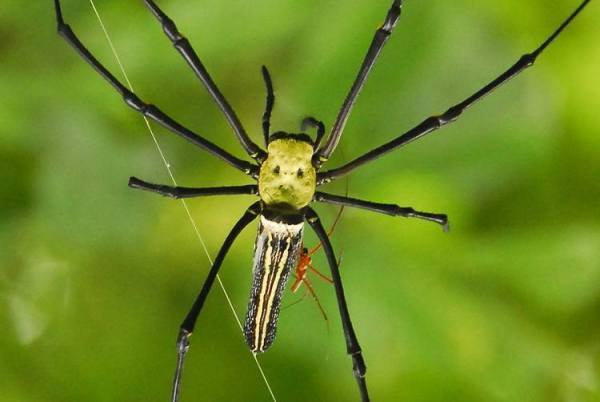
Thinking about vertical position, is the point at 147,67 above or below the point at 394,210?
above

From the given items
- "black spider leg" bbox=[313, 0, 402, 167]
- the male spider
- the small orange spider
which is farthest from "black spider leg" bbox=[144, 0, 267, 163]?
the small orange spider

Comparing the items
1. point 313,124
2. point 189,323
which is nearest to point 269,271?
point 189,323

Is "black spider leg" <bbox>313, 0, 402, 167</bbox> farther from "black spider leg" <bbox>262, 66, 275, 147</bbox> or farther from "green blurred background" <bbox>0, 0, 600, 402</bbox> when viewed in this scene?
"green blurred background" <bbox>0, 0, 600, 402</bbox>

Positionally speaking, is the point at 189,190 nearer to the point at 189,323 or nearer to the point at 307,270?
the point at 189,323

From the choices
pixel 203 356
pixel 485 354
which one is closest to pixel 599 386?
pixel 485 354

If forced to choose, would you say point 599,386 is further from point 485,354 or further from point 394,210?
point 394,210

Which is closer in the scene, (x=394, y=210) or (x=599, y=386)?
(x=394, y=210)

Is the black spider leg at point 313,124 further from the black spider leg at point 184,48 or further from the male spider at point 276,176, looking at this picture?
the black spider leg at point 184,48

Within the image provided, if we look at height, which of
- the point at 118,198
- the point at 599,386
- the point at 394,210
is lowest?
the point at 599,386
